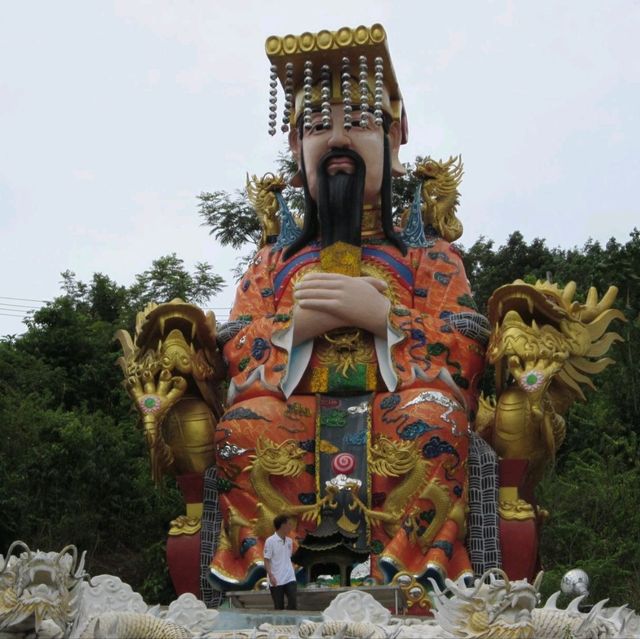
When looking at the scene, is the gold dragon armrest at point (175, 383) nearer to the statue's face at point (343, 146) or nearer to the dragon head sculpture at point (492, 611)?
the statue's face at point (343, 146)

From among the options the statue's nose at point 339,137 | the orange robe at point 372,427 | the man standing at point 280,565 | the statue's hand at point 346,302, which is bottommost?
the man standing at point 280,565

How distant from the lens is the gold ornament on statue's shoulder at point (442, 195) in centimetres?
1199

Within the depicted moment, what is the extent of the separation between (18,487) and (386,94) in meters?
5.60

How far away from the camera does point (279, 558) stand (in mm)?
8992

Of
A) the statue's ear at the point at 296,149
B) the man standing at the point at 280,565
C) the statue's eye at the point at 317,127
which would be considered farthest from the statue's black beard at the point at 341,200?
the man standing at the point at 280,565

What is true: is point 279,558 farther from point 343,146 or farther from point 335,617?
point 343,146

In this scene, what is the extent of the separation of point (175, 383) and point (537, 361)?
2.45m

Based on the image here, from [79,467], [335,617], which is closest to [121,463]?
[79,467]

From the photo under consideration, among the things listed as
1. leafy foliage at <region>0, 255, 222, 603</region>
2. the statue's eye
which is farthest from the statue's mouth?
leafy foliage at <region>0, 255, 222, 603</region>

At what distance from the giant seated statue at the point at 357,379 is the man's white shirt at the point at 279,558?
4.17ft

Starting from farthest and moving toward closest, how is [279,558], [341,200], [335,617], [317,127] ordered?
1. [317,127]
2. [341,200]
3. [279,558]
4. [335,617]

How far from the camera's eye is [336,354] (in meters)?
11.0

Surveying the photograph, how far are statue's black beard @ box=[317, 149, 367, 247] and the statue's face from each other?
35mm

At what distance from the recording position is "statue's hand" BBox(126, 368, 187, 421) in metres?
10.8
